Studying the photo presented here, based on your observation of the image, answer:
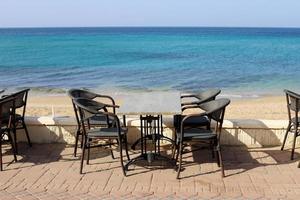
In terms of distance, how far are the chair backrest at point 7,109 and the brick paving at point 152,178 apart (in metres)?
0.47

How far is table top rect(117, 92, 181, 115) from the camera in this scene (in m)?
4.78

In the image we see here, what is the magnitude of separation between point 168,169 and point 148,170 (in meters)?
0.22

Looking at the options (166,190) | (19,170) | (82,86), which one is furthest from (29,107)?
(166,190)

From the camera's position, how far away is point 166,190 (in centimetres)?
441

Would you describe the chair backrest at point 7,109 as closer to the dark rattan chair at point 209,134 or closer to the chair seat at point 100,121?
the chair seat at point 100,121

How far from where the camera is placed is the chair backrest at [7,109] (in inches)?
204

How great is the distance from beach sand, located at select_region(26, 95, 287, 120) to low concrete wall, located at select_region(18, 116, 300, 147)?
3295 mm

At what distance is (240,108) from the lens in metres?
13.2

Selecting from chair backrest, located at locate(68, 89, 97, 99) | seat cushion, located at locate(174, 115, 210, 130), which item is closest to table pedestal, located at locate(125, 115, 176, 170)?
seat cushion, located at locate(174, 115, 210, 130)

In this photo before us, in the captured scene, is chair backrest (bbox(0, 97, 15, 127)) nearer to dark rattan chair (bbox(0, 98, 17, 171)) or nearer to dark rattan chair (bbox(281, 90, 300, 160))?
dark rattan chair (bbox(0, 98, 17, 171))

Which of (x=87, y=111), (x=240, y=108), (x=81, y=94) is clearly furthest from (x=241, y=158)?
(x=240, y=108)

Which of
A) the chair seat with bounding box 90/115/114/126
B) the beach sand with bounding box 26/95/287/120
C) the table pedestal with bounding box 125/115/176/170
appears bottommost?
the beach sand with bounding box 26/95/287/120

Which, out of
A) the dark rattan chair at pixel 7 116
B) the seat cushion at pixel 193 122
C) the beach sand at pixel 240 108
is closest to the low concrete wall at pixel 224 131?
the seat cushion at pixel 193 122

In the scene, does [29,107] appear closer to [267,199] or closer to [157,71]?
[267,199]
